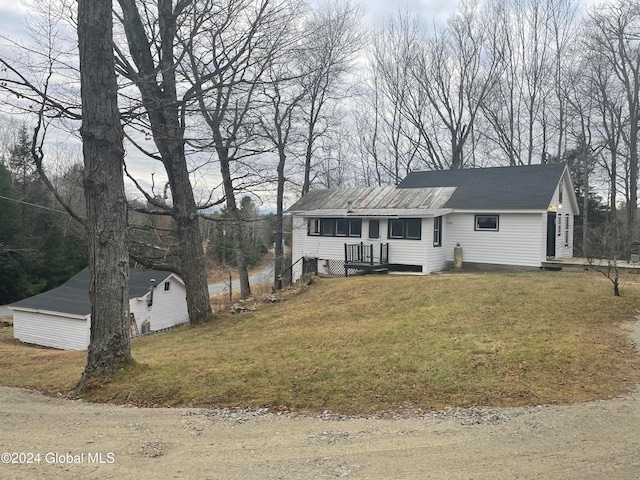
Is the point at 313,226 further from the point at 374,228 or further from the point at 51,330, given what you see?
the point at 51,330

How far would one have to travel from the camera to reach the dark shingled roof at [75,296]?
68.6 feet

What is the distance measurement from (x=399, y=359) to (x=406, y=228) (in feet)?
44.8

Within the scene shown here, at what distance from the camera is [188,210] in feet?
40.7

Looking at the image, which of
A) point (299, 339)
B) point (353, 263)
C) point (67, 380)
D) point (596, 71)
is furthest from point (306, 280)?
point (596, 71)

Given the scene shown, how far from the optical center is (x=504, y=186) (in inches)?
819

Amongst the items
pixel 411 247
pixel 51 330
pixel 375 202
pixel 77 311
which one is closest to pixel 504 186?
pixel 411 247

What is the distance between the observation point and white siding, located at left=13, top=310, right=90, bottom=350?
20.3 meters

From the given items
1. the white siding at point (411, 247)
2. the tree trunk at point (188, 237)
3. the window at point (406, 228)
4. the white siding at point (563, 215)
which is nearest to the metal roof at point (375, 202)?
the window at point (406, 228)

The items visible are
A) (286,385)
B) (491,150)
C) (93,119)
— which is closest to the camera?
(286,385)

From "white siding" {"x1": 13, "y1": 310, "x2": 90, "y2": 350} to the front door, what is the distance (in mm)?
20168

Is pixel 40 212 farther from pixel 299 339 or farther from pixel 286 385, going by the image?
pixel 286 385

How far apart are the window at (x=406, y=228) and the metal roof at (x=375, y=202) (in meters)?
0.42

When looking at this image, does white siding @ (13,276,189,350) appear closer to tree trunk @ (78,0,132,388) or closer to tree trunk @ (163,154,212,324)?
tree trunk @ (163,154,212,324)

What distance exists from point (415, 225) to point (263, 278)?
20389 mm
